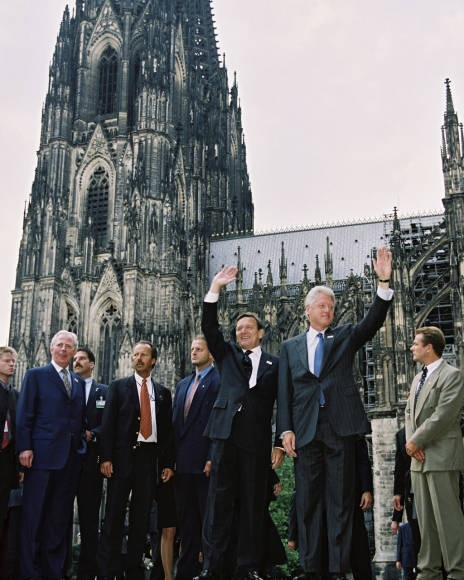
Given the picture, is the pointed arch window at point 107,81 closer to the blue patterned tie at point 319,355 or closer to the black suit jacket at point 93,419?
the black suit jacket at point 93,419

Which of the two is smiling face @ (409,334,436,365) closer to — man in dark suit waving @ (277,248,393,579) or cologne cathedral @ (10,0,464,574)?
man in dark suit waving @ (277,248,393,579)

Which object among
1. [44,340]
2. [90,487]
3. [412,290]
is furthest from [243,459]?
[44,340]

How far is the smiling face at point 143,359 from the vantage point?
7.20 metres

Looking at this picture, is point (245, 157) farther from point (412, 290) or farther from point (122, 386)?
point (122, 386)

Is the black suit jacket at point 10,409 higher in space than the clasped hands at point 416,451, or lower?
higher

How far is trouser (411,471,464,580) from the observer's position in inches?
221

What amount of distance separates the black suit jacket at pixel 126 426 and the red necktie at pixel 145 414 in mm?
38

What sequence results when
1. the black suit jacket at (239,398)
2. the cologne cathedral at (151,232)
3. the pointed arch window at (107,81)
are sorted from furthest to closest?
the pointed arch window at (107,81) < the cologne cathedral at (151,232) < the black suit jacket at (239,398)

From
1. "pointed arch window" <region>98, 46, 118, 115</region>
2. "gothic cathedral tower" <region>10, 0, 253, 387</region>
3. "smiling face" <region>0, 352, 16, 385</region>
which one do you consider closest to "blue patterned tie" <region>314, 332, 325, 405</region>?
"smiling face" <region>0, 352, 16, 385</region>

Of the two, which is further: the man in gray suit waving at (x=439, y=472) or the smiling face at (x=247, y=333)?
the smiling face at (x=247, y=333)

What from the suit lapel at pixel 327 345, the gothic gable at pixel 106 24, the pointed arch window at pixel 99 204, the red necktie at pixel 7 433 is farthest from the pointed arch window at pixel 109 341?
the suit lapel at pixel 327 345

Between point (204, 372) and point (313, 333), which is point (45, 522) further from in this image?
point (313, 333)

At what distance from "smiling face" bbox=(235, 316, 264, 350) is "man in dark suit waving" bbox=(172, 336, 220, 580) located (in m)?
0.77

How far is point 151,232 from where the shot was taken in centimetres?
3284
